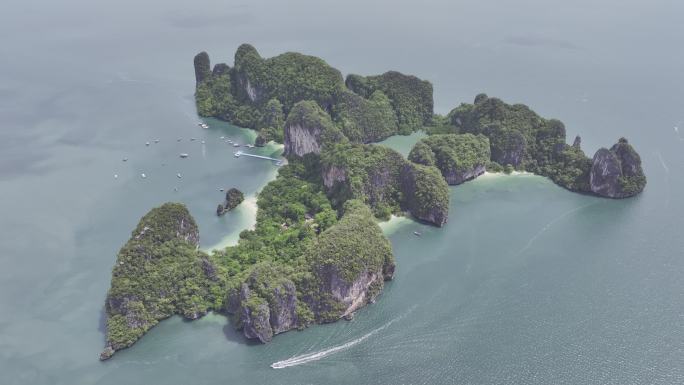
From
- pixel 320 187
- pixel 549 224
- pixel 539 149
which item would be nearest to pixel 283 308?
pixel 320 187

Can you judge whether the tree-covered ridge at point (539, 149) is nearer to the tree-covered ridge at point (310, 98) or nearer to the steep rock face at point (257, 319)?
the tree-covered ridge at point (310, 98)

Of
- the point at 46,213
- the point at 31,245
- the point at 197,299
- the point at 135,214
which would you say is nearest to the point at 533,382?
the point at 197,299

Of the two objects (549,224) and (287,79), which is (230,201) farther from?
(549,224)

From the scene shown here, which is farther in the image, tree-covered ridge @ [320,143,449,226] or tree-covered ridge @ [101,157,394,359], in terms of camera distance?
tree-covered ridge @ [320,143,449,226]

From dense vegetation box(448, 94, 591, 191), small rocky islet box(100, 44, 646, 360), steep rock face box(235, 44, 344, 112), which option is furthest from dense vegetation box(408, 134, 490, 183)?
steep rock face box(235, 44, 344, 112)

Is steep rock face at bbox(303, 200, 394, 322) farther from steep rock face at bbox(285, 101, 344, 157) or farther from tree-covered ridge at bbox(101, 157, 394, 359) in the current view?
steep rock face at bbox(285, 101, 344, 157)

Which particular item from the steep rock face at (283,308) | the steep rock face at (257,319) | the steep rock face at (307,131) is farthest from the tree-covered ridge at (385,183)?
the steep rock face at (257,319)

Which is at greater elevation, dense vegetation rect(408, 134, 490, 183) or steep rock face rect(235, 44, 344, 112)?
A: steep rock face rect(235, 44, 344, 112)
